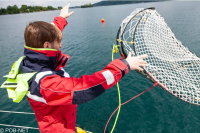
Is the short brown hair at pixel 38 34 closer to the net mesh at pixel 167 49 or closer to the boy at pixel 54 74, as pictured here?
the boy at pixel 54 74

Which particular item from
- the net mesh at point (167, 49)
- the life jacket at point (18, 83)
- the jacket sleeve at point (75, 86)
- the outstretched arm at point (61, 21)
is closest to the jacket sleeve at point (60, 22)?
the outstretched arm at point (61, 21)

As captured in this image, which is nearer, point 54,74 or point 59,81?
point 59,81

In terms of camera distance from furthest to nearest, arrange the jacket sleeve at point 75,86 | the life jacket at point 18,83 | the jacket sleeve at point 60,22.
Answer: the jacket sleeve at point 60,22
the life jacket at point 18,83
the jacket sleeve at point 75,86

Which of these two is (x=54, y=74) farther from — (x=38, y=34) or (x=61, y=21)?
(x=61, y=21)

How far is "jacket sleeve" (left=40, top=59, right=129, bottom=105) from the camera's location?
204 cm

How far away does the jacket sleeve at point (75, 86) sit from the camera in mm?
2043

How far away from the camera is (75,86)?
2061 mm

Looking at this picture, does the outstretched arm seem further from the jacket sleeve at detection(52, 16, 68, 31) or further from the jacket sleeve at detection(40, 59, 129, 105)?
the jacket sleeve at detection(40, 59, 129, 105)

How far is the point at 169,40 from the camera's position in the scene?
568cm

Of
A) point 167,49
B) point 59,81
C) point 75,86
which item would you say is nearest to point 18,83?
point 59,81

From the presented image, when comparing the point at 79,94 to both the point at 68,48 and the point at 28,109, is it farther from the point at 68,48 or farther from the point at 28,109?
the point at 68,48

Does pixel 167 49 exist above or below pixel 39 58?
below

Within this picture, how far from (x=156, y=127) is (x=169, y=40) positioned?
3.71 meters

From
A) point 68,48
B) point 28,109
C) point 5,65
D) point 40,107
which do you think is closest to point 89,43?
point 68,48
